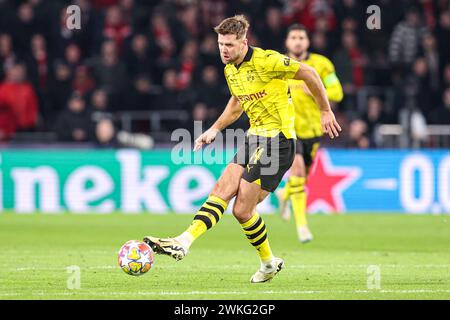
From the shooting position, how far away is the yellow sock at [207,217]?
901 cm

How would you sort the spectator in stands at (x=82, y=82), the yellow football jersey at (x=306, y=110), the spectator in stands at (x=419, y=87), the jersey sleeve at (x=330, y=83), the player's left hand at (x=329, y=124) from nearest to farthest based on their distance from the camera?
the player's left hand at (x=329, y=124), the jersey sleeve at (x=330, y=83), the yellow football jersey at (x=306, y=110), the spectator in stands at (x=82, y=82), the spectator in stands at (x=419, y=87)

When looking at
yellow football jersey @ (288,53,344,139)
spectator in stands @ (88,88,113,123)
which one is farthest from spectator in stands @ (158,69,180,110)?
yellow football jersey @ (288,53,344,139)

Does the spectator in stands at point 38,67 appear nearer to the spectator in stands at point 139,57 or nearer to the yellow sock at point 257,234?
the spectator in stands at point 139,57

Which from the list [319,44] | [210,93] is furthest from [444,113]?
[210,93]

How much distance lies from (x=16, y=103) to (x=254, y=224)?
11136 mm

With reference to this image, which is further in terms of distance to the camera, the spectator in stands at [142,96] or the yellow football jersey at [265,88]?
the spectator in stands at [142,96]

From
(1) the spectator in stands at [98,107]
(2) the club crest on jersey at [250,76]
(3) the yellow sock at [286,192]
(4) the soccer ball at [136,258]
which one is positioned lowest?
(3) the yellow sock at [286,192]

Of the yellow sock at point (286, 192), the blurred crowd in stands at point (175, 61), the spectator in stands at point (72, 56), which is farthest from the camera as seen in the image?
the spectator in stands at point (72, 56)

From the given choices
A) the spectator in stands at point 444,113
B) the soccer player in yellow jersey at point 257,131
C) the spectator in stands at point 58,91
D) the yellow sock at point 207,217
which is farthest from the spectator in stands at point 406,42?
the yellow sock at point 207,217

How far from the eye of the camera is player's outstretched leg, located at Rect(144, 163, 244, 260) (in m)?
8.64

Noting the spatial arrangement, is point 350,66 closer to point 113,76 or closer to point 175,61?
point 175,61

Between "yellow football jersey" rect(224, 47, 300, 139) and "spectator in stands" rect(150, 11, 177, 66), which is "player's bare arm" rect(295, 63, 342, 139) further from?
"spectator in stands" rect(150, 11, 177, 66)

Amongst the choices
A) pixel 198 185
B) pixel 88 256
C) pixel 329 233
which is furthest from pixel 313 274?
pixel 198 185

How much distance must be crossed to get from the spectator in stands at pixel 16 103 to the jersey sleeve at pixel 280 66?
10850 mm
